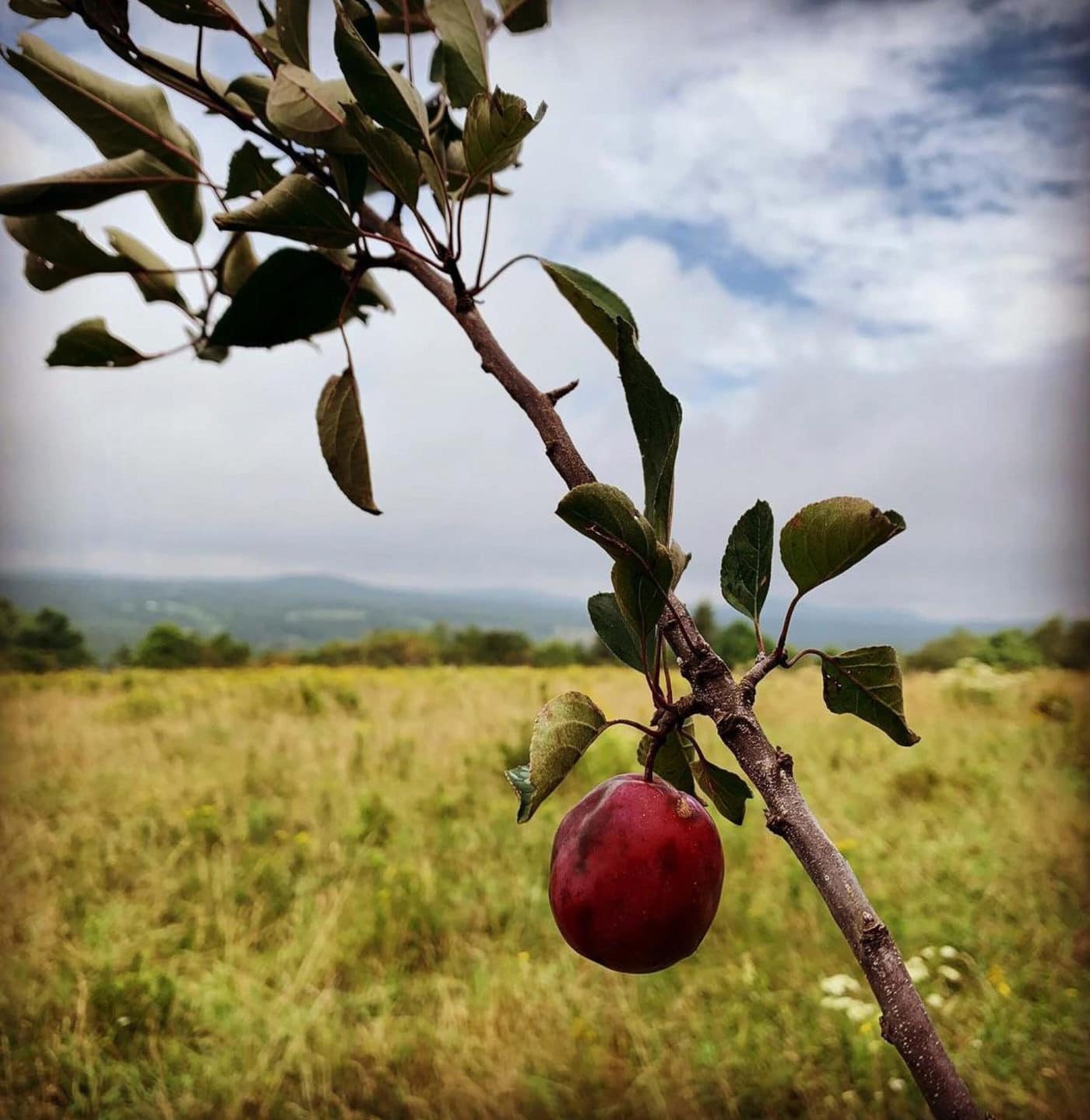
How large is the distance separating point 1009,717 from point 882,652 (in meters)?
4.34

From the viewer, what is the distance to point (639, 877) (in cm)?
27

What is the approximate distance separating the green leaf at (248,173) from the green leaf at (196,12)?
0.05 meters

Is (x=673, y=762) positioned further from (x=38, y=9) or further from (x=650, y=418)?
(x=38, y=9)

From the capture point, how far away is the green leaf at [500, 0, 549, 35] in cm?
51

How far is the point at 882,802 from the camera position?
2.86 m

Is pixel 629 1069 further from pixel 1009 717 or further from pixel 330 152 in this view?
pixel 1009 717

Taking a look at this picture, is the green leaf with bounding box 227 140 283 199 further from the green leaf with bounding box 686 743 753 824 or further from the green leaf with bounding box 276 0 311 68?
the green leaf with bounding box 686 743 753 824

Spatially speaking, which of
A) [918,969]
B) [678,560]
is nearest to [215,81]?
[678,560]

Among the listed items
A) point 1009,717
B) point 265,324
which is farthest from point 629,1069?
point 1009,717

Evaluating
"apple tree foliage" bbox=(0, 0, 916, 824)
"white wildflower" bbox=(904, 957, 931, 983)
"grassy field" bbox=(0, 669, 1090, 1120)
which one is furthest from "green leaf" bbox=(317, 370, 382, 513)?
"white wildflower" bbox=(904, 957, 931, 983)

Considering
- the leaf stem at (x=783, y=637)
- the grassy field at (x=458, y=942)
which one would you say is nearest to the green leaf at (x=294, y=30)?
the leaf stem at (x=783, y=637)

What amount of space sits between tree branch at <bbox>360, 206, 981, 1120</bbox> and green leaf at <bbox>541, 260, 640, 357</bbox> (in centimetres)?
7

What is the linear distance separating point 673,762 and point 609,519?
0.12 metres

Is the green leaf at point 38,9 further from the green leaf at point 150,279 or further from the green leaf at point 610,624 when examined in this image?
the green leaf at point 610,624
